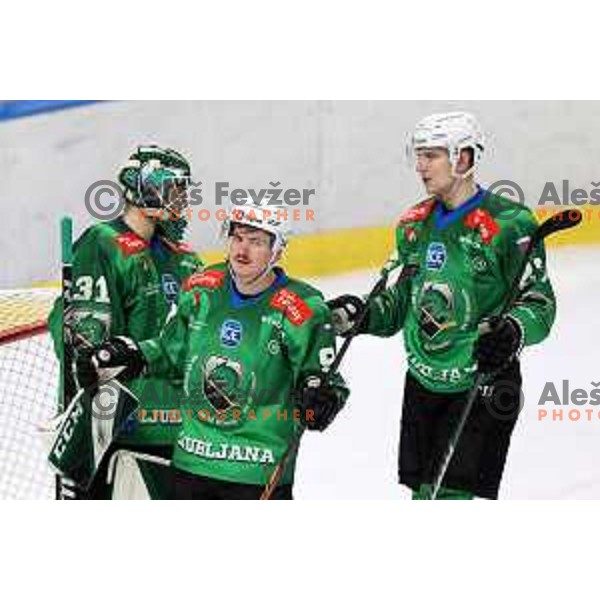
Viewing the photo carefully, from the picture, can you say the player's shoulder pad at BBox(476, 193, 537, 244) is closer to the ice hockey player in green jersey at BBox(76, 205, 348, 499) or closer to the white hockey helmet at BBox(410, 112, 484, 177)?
the white hockey helmet at BBox(410, 112, 484, 177)

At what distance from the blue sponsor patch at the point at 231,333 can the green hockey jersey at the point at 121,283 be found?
0.59 feet

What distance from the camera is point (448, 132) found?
4.91 meters

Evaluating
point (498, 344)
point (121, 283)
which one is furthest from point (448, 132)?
point (121, 283)

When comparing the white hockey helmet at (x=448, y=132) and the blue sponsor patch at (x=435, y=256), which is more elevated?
the white hockey helmet at (x=448, y=132)

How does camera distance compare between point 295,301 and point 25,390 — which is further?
point 25,390

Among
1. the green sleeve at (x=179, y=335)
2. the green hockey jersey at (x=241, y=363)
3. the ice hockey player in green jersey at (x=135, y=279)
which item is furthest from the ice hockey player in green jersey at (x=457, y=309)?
the ice hockey player in green jersey at (x=135, y=279)

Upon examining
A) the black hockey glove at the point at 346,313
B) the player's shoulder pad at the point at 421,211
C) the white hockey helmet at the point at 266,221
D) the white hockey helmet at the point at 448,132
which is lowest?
the black hockey glove at the point at 346,313

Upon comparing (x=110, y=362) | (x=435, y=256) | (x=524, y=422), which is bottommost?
(x=524, y=422)

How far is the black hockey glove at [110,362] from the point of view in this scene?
16.3 feet

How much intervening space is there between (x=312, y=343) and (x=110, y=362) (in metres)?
0.59

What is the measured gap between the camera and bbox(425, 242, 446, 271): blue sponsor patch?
4.94 meters

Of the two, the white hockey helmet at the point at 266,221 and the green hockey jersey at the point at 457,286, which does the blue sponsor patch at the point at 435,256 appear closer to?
the green hockey jersey at the point at 457,286

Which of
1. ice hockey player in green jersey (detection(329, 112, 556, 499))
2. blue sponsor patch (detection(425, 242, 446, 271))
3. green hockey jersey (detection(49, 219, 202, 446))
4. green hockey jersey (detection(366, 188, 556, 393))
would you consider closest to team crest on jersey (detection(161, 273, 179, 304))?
green hockey jersey (detection(49, 219, 202, 446))

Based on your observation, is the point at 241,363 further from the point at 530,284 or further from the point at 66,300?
the point at 530,284
